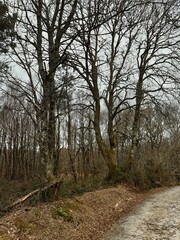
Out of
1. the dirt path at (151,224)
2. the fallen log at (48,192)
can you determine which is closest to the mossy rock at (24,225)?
the fallen log at (48,192)

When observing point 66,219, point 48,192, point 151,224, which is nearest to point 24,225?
point 66,219

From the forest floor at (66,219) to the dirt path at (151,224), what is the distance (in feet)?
1.41

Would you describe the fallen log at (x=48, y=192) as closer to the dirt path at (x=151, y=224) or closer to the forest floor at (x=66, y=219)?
the forest floor at (x=66, y=219)

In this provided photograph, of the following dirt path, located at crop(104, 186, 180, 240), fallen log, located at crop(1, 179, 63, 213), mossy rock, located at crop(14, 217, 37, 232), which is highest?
fallen log, located at crop(1, 179, 63, 213)

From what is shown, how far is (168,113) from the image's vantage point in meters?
19.0

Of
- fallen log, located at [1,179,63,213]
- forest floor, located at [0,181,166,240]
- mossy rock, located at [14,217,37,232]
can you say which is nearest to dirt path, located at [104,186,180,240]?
forest floor, located at [0,181,166,240]

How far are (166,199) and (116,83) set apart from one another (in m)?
8.43

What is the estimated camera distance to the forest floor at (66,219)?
7.15m

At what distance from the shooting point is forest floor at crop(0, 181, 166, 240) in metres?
7.15

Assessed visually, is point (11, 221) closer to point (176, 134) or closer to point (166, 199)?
point (166, 199)

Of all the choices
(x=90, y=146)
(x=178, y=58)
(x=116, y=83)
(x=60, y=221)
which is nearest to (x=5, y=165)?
(x=90, y=146)

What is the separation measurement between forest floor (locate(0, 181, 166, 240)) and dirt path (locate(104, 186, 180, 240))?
0.43 metres

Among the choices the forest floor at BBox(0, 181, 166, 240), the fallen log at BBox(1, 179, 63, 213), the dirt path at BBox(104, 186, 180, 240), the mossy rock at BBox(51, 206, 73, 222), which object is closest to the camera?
the forest floor at BBox(0, 181, 166, 240)

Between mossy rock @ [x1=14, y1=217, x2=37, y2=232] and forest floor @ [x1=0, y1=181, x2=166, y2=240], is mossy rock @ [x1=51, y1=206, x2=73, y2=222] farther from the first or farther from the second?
mossy rock @ [x1=14, y1=217, x2=37, y2=232]
